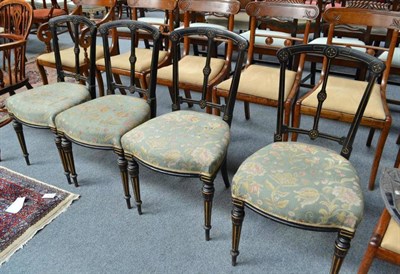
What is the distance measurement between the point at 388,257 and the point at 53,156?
186 cm

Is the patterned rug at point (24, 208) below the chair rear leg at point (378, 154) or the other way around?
below

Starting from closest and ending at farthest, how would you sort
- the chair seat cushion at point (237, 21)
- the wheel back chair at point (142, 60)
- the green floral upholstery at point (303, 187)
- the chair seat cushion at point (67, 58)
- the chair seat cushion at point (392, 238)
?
the chair seat cushion at point (392, 238)
the green floral upholstery at point (303, 187)
the wheel back chair at point (142, 60)
the chair seat cushion at point (67, 58)
the chair seat cushion at point (237, 21)

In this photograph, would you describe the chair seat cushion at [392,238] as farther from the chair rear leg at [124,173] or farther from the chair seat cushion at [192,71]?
the chair seat cushion at [192,71]

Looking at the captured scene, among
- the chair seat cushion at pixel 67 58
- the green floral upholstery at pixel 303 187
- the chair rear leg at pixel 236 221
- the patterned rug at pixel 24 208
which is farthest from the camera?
the chair seat cushion at pixel 67 58

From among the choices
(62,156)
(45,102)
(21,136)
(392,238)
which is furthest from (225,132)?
(21,136)

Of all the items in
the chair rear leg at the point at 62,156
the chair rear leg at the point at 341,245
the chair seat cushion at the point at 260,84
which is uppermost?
the chair seat cushion at the point at 260,84

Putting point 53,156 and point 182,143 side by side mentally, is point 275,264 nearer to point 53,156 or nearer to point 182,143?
point 182,143

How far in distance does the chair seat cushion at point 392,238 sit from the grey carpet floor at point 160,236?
0.44 m

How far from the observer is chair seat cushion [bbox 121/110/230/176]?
1314 millimetres

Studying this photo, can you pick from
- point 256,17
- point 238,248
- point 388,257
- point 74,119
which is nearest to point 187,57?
point 256,17

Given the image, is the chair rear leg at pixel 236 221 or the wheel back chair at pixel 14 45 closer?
the chair rear leg at pixel 236 221

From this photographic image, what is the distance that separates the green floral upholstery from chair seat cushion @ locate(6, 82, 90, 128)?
1.08 m

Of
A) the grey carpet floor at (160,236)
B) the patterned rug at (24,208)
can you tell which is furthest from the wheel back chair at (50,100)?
the grey carpet floor at (160,236)

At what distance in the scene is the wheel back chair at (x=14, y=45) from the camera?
6.84ft
